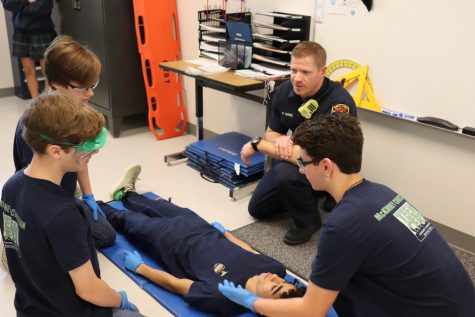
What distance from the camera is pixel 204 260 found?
6.84 feet

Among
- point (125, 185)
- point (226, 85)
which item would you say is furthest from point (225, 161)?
point (125, 185)

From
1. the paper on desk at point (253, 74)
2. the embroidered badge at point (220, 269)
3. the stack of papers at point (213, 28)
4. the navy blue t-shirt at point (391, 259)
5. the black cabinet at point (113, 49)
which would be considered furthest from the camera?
the black cabinet at point (113, 49)

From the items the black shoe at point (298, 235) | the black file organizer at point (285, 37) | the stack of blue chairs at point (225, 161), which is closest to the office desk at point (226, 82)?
the black file organizer at point (285, 37)

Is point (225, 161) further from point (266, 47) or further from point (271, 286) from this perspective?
point (271, 286)

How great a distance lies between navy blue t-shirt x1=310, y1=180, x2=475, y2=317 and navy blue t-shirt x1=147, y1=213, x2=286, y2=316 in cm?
66

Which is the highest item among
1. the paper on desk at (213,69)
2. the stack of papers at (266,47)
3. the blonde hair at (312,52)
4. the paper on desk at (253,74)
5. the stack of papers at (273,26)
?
the stack of papers at (273,26)

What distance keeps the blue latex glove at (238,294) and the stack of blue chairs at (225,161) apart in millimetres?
1362

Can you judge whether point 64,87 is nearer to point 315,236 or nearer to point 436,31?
point 315,236

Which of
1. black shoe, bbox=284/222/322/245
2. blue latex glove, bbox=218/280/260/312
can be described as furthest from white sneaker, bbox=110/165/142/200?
blue latex glove, bbox=218/280/260/312

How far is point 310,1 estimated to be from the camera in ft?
9.82

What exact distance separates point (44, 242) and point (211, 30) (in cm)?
249

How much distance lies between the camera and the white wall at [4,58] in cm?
499

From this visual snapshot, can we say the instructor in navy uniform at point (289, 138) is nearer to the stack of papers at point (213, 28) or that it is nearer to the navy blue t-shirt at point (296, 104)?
the navy blue t-shirt at point (296, 104)

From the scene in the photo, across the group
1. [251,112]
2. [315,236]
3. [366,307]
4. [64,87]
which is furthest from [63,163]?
[251,112]
